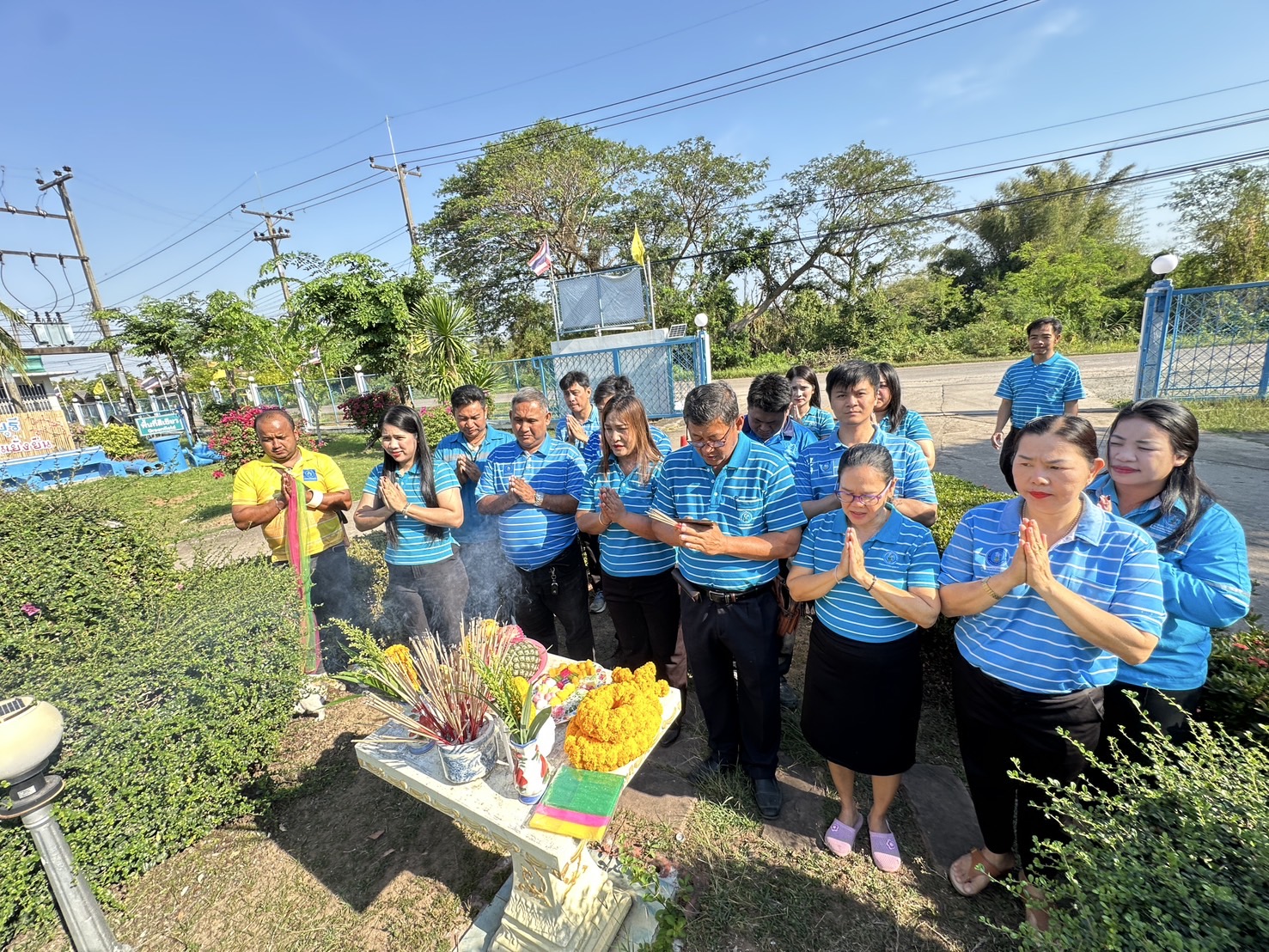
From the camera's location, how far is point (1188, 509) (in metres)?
1.86

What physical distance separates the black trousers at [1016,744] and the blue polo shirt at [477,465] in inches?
114

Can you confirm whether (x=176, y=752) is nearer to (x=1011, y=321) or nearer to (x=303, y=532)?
(x=303, y=532)

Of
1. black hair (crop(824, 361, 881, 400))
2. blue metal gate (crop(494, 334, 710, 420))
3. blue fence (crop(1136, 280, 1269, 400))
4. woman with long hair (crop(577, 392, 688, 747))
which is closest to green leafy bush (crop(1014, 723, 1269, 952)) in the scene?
woman with long hair (crop(577, 392, 688, 747))

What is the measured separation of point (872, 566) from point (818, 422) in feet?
7.17

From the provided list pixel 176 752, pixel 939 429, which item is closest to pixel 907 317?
pixel 939 429

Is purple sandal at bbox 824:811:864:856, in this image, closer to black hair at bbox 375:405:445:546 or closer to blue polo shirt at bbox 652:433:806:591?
blue polo shirt at bbox 652:433:806:591

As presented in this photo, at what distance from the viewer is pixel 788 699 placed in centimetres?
348

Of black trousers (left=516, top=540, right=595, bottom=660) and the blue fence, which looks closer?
black trousers (left=516, top=540, right=595, bottom=660)

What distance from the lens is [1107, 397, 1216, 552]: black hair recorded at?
1.85m

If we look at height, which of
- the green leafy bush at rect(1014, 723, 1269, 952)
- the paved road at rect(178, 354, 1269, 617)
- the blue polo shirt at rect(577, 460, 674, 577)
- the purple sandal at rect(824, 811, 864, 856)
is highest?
the blue polo shirt at rect(577, 460, 674, 577)

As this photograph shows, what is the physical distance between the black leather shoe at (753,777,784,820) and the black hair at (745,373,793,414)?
2.12 meters

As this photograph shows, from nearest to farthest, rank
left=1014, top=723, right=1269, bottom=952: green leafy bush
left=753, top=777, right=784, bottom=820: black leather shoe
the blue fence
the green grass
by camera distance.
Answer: left=1014, top=723, right=1269, bottom=952: green leafy bush, left=753, top=777, right=784, bottom=820: black leather shoe, the green grass, the blue fence

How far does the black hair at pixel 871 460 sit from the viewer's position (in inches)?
76.7

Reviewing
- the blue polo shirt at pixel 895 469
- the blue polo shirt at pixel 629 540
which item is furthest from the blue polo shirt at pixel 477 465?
the blue polo shirt at pixel 895 469
